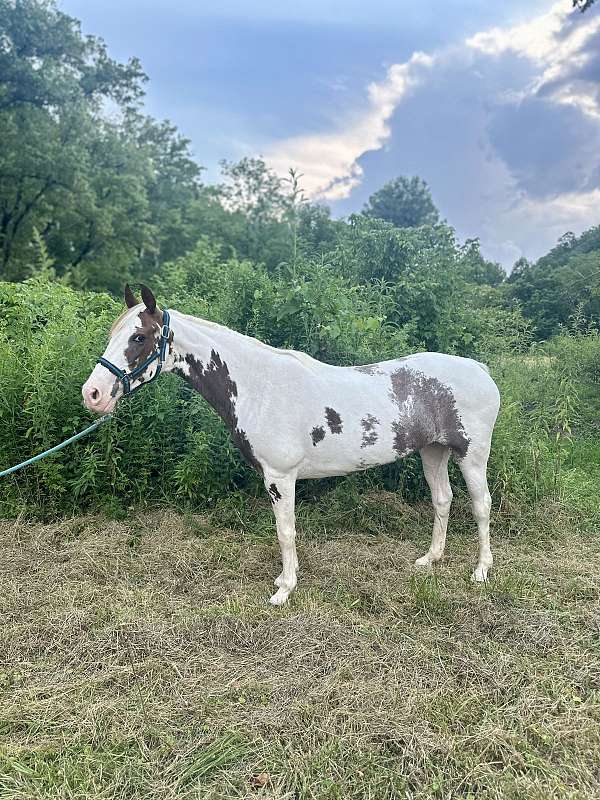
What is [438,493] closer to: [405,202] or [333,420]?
[333,420]

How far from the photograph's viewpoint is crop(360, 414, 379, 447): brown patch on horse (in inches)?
123

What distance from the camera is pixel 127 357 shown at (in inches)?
110

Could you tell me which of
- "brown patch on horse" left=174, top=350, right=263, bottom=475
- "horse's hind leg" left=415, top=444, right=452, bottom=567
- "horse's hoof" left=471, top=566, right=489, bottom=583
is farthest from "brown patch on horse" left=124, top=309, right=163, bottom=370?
"horse's hoof" left=471, top=566, right=489, bottom=583

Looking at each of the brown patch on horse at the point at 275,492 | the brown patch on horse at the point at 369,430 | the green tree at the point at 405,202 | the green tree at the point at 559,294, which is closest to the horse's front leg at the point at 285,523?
the brown patch on horse at the point at 275,492

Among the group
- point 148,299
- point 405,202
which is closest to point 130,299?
point 148,299

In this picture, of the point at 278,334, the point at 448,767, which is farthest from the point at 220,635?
the point at 278,334

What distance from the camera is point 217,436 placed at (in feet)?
14.5

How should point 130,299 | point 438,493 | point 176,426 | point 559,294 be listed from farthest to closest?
point 559,294 → point 176,426 → point 438,493 → point 130,299

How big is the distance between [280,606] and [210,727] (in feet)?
Answer: 3.17

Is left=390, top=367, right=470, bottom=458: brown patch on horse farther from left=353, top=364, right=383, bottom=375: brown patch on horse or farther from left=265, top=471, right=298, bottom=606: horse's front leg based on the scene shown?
left=265, top=471, right=298, bottom=606: horse's front leg

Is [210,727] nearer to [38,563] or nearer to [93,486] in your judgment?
[38,563]

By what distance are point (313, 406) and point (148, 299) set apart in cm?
113

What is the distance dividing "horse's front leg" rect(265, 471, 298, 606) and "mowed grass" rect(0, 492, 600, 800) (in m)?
0.12

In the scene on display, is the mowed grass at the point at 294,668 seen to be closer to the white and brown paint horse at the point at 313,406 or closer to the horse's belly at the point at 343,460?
the white and brown paint horse at the point at 313,406
